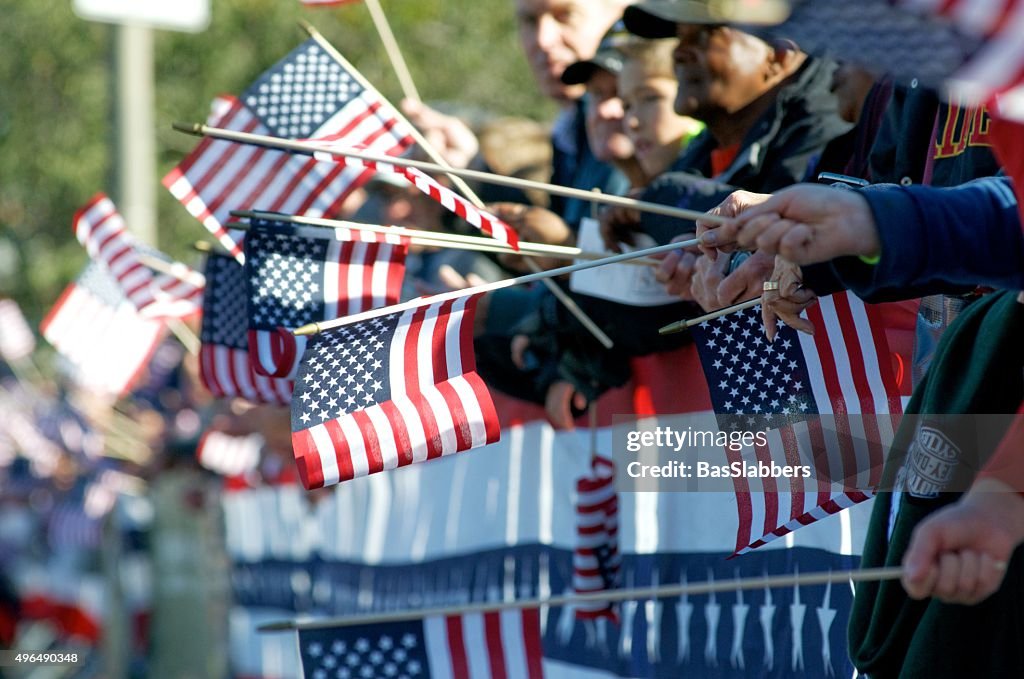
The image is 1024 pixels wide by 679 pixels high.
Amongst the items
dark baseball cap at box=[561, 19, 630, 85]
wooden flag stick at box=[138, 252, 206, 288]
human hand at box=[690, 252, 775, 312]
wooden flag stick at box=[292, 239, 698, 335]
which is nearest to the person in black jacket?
human hand at box=[690, 252, 775, 312]

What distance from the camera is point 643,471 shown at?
4480 mm

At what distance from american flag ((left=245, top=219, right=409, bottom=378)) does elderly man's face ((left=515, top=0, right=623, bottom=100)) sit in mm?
1588

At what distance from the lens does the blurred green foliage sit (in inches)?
701

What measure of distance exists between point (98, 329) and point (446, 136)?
2300 millimetres

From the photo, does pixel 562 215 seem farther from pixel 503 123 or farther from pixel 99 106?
pixel 99 106

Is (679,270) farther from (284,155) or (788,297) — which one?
(284,155)

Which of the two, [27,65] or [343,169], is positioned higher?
[27,65]

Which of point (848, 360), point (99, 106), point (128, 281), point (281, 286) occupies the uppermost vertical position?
point (99, 106)

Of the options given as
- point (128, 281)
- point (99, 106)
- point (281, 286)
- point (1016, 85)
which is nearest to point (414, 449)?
point (281, 286)

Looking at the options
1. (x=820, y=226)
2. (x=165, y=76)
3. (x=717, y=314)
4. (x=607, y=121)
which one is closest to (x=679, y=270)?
(x=717, y=314)

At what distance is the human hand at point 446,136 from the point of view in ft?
19.4

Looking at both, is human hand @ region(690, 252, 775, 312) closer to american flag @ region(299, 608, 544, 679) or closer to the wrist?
the wrist

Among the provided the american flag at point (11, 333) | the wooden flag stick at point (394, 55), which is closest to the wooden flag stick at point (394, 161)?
the wooden flag stick at point (394, 55)

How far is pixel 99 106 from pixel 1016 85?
684 inches
